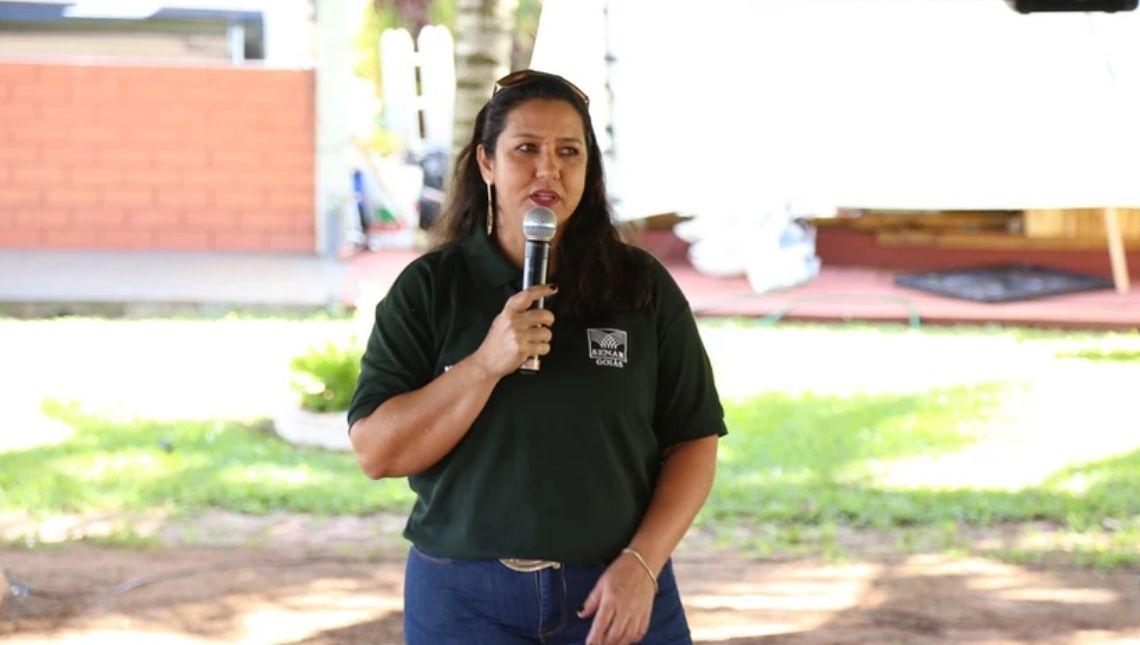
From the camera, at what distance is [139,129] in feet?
48.2

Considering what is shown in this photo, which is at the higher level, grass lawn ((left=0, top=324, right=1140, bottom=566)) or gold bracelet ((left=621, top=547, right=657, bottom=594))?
gold bracelet ((left=621, top=547, right=657, bottom=594))

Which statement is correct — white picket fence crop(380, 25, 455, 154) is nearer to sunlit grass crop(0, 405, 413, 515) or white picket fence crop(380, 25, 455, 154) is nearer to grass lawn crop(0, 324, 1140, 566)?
grass lawn crop(0, 324, 1140, 566)

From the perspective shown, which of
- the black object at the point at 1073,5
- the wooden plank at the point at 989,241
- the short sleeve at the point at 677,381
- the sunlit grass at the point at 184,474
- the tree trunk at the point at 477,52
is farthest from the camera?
the wooden plank at the point at 989,241

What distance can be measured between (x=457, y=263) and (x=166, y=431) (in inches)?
249

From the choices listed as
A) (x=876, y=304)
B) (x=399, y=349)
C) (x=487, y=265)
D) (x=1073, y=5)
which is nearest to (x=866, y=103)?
(x=876, y=304)

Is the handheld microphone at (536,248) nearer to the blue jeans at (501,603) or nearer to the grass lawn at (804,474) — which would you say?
the blue jeans at (501,603)

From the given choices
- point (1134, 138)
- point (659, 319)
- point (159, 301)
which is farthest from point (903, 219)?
point (659, 319)

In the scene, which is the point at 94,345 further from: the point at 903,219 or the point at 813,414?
the point at 903,219

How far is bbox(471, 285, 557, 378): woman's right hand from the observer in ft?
8.24

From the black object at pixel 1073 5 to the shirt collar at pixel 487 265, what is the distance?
3.74 meters

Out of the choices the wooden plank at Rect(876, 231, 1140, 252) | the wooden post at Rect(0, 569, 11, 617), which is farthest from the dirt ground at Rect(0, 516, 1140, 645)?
the wooden plank at Rect(876, 231, 1140, 252)

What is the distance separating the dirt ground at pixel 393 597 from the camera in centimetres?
545

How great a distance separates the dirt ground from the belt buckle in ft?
9.33

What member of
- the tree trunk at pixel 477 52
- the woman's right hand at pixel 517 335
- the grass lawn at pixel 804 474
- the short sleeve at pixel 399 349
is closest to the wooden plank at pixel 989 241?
the grass lawn at pixel 804 474
